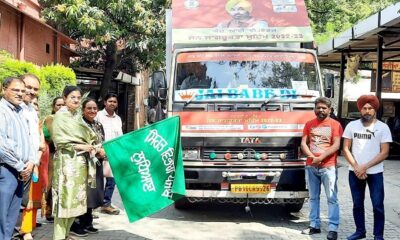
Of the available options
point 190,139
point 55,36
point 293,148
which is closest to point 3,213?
point 190,139

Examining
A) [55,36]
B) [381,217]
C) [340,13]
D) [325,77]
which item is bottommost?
[381,217]

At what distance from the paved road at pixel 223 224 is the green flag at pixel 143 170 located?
2.85 feet

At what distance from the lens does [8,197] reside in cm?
459

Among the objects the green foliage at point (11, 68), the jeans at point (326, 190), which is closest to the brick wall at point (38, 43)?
the green foliage at point (11, 68)

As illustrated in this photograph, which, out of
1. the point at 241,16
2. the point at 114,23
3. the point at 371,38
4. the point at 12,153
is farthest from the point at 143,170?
the point at 371,38

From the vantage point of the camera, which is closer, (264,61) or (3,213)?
(3,213)

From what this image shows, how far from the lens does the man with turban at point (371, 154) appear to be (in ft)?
18.2

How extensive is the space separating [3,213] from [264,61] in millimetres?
4228

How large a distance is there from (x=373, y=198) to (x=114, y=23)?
11234 mm

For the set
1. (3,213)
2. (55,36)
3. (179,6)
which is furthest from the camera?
(55,36)

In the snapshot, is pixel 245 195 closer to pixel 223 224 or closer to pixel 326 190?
pixel 223 224

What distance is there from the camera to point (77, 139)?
5250mm

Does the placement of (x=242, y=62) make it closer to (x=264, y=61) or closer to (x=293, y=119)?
(x=264, y=61)

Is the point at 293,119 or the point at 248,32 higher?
the point at 248,32
